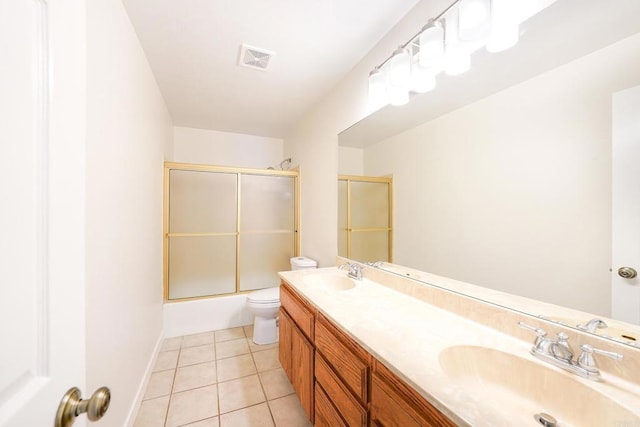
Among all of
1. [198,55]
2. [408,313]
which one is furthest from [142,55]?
[408,313]

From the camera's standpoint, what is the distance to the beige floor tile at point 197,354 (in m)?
2.07

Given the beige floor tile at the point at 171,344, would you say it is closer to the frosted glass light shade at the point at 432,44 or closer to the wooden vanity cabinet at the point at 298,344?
Result: the wooden vanity cabinet at the point at 298,344

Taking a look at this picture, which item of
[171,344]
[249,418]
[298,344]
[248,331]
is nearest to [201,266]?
[171,344]

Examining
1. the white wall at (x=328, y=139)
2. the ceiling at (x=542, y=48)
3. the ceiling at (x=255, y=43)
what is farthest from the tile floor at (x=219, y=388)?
the ceiling at (x=255, y=43)

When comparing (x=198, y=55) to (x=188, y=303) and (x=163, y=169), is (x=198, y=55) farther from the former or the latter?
(x=188, y=303)

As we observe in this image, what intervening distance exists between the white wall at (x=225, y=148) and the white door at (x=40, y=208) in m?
2.96

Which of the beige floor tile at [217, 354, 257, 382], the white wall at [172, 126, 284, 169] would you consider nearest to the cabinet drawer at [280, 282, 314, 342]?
the beige floor tile at [217, 354, 257, 382]

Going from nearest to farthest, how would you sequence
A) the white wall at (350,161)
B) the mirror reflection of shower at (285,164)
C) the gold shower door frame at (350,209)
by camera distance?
the gold shower door frame at (350,209) → the white wall at (350,161) → the mirror reflection of shower at (285,164)

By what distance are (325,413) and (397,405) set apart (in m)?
0.57

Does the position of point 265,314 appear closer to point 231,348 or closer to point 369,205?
point 231,348

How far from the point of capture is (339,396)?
3.35 ft

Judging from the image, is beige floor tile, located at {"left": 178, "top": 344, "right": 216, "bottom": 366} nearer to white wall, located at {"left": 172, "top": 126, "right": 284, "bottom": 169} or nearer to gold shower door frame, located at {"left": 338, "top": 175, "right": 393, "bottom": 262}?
gold shower door frame, located at {"left": 338, "top": 175, "right": 393, "bottom": 262}

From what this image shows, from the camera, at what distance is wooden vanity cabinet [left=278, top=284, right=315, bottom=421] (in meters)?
1.31

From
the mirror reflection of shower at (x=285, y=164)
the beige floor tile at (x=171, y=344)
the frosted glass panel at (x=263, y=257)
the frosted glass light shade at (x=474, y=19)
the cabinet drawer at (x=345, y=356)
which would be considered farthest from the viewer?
the mirror reflection of shower at (x=285, y=164)
